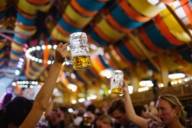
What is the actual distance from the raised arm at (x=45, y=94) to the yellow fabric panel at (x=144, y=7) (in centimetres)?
563

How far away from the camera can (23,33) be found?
13.4 m

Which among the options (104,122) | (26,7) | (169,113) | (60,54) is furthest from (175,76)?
(60,54)

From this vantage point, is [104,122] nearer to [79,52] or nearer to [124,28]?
[79,52]

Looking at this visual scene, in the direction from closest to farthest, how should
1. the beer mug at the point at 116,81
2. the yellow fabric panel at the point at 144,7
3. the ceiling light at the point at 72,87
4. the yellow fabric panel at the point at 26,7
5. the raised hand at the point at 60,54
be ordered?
the raised hand at the point at 60,54 < the beer mug at the point at 116,81 < the yellow fabric panel at the point at 144,7 < the yellow fabric panel at the point at 26,7 < the ceiling light at the point at 72,87

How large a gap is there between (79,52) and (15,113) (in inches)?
20.2

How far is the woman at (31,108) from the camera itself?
5.83ft

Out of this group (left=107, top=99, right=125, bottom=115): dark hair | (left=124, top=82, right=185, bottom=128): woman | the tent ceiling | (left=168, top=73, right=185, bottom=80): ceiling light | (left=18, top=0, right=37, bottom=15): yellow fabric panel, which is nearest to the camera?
(left=124, top=82, right=185, bottom=128): woman

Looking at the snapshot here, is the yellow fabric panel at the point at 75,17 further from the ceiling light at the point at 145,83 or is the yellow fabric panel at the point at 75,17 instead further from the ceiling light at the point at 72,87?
the ceiling light at the point at 72,87

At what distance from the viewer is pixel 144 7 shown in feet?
24.7

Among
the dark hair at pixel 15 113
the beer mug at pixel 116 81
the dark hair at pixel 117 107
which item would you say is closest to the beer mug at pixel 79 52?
the dark hair at pixel 15 113

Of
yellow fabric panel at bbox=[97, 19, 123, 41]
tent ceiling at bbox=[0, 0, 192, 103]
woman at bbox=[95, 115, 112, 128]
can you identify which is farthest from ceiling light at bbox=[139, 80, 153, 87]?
woman at bbox=[95, 115, 112, 128]

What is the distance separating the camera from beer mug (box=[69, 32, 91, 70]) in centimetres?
211

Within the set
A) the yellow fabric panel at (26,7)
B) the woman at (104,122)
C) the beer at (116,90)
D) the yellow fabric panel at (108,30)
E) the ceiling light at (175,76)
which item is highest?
the yellow fabric panel at (26,7)

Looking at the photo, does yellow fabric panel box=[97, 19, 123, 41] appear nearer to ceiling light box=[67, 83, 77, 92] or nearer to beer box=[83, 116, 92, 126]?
beer box=[83, 116, 92, 126]
